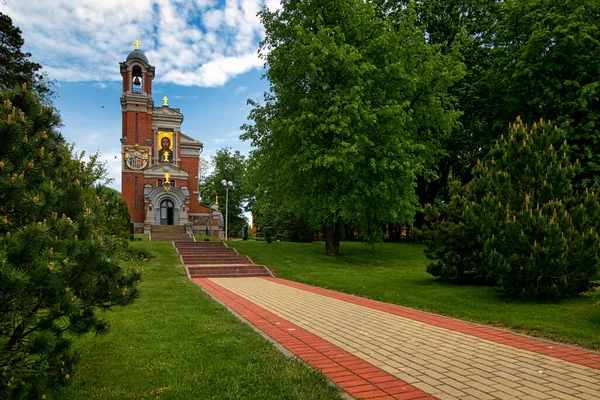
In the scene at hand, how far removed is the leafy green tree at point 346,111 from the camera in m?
19.0

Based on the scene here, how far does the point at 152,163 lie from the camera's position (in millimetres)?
44312

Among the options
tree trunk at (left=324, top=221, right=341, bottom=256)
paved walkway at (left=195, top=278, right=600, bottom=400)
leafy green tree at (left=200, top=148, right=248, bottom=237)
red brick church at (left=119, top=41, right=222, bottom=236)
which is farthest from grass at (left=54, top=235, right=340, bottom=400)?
leafy green tree at (left=200, top=148, right=248, bottom=237)

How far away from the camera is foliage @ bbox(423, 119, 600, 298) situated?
9.40m

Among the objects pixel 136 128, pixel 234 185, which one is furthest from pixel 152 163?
pixel 234 185

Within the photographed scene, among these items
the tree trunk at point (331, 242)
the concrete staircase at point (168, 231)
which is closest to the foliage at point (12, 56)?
the tree trunk at point (331, 242)

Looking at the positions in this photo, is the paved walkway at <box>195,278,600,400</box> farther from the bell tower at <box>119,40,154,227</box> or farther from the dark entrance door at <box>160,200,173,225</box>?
the bell tower at <box>119,40,154,227</box>

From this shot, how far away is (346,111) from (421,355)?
14555 millimetres

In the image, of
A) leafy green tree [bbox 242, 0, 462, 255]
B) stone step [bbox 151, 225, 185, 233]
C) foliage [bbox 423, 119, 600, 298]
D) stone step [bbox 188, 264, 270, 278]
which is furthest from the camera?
stone step [bbox 151, 225, 185, 233]

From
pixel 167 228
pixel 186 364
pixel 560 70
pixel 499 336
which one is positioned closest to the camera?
pixel 186 364

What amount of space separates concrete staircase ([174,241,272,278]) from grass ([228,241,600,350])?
0.73 meters

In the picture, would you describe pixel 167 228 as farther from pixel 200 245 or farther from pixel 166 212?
pixel 200 245

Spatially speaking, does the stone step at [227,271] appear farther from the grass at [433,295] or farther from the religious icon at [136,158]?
the religious icon at [136,158]

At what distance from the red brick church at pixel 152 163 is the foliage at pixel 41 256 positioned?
37655 mm

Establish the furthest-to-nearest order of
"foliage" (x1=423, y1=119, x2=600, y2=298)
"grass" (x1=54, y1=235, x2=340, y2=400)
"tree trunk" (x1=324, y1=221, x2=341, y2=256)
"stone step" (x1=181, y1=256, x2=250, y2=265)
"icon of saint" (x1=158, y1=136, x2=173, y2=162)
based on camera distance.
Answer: "icon of saint" (x1=158, y1=136, x2=173, y2=162) → "tree trunk" (x1=324, y1=221, x2=341, y2=256) → "stone step" (x1=181, y1=256, x2=250, y2=265) → "foliage" (x1=423, y1=119, x2=600, y2=298) → "grass" (x1=54, y1=235, x2=340, y2=400)
